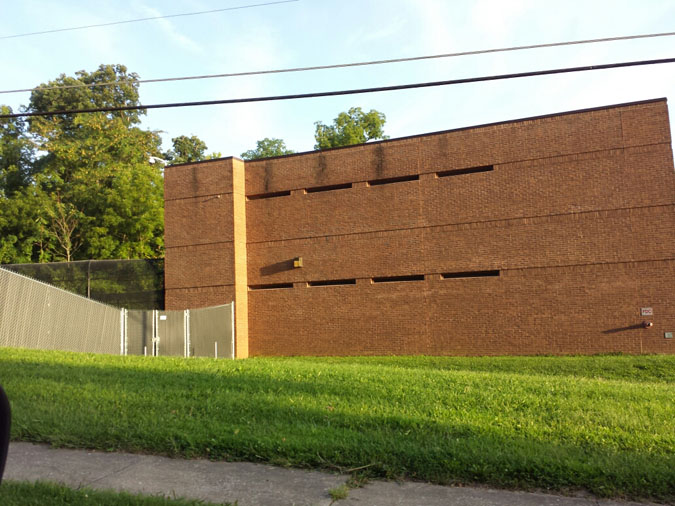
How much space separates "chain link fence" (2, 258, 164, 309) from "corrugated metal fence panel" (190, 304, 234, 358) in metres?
4.08

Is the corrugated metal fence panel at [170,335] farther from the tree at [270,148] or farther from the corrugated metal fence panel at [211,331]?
the tree at [270,148]

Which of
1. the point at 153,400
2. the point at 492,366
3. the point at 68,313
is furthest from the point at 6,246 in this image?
the point at 153,400

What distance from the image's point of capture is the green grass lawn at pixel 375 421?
5410mm

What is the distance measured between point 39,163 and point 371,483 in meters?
43.8

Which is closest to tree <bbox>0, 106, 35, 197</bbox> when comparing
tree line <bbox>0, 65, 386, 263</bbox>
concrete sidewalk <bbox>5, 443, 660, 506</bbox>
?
tree line <bbox>0, 65, 386, 263</bbox>

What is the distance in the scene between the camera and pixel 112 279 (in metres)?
26.0

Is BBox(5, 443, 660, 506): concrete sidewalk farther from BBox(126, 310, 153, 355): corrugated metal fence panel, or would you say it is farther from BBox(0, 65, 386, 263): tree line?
BBox(0, 65, 386, 263): tree line

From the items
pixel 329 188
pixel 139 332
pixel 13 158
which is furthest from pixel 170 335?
pixel 13 158

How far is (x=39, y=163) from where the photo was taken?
42656 millimetres

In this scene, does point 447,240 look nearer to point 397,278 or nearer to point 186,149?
point 397,278

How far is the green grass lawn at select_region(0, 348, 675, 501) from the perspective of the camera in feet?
17.7

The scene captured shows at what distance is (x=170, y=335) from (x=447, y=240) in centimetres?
1064

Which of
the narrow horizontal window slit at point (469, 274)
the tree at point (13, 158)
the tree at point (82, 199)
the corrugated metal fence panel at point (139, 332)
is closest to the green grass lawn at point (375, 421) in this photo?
the corrugated metal fence panel at point (139, 332)

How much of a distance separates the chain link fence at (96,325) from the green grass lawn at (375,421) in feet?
19.0
